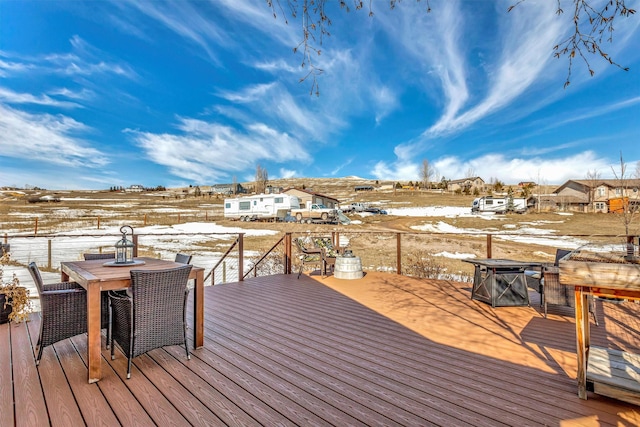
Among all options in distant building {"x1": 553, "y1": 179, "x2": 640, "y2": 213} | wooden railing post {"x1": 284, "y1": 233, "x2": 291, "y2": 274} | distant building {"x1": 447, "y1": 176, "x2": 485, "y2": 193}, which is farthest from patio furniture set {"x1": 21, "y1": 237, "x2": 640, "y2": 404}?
distant building {"x1": 447, "y1": 176, "x2": 485, "y2": 193}

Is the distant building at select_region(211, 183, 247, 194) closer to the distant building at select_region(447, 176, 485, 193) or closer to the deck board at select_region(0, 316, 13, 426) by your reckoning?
the distant building at select_region(447, 176, 485, 193)

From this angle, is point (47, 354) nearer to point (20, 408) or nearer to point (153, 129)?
point (20, 408)

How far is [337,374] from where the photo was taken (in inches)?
89.7

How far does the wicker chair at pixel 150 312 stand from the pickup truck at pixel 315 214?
19.7 m

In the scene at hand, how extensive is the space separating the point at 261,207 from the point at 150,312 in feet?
75.1

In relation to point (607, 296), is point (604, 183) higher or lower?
higher

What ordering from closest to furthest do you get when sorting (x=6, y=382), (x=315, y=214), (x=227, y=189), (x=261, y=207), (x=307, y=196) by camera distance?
(x=6, y=382) < (x=315, y=214) < (x=261, y=207) < (x=307, y=196) < (x=227, y=189)

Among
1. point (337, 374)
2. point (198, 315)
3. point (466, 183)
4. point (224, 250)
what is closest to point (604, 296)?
point (337, 374)

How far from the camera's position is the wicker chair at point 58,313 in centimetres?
238

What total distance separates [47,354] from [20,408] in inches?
37.3

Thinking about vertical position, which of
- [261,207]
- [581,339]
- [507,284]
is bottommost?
[507,284]

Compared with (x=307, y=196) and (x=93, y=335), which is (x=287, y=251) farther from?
(x=307, y=196)

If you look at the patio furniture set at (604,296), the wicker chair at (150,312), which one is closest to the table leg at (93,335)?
the wicker chair at (150,312)

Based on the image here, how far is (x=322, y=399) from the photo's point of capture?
1945 mm
